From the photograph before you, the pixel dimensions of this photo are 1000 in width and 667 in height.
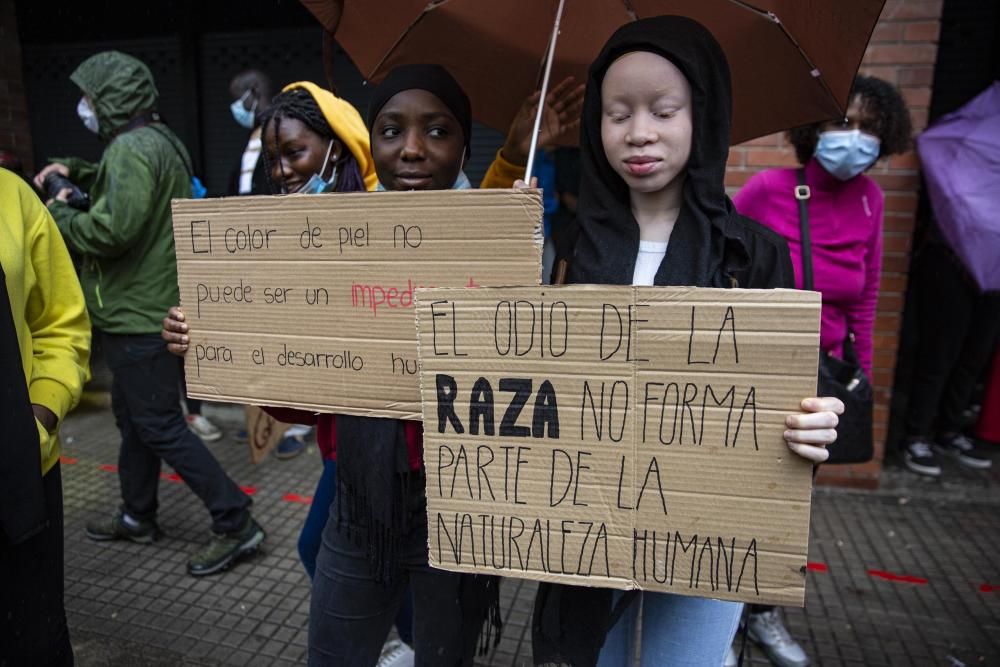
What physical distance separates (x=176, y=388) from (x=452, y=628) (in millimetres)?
2099

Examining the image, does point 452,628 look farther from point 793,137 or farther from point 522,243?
point 793,137

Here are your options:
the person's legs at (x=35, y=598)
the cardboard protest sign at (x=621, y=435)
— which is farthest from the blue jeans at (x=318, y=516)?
the cardboard protest sign at (x=621, y=435)

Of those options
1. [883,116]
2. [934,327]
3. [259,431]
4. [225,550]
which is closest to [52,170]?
[259,431]

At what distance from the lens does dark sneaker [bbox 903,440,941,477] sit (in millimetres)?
4188

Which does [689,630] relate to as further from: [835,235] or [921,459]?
[921,459]

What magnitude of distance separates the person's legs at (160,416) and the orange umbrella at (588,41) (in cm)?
184

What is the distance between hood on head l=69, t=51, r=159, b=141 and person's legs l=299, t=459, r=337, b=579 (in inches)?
80.4

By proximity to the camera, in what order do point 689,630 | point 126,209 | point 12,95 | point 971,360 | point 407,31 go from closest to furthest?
point 689,630
point 407,31
point 126,209
point 971,360
point 12,95

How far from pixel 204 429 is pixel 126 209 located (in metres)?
2.37

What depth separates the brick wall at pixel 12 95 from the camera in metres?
5.17

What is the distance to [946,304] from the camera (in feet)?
13.8

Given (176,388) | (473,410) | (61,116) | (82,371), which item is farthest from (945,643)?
(61,116)

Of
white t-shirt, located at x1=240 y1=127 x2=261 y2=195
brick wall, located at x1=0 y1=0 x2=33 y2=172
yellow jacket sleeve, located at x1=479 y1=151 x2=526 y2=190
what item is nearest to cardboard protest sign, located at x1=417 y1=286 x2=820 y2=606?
yellow jacket sleeve, located at x1=479 y1=151 x2=526 y2=190

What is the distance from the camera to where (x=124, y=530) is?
3375 millimetres
